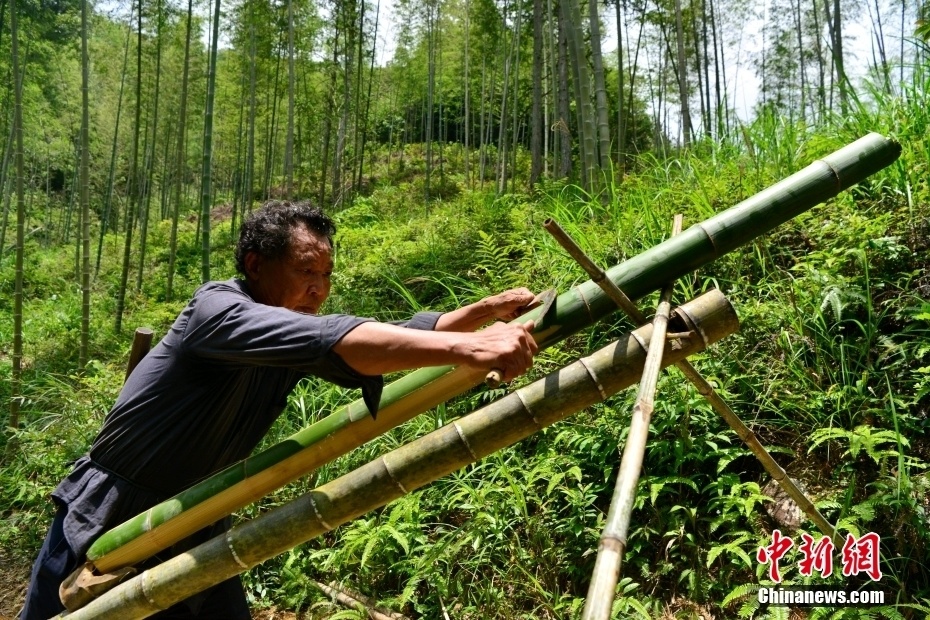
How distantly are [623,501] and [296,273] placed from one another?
1131 millimetres

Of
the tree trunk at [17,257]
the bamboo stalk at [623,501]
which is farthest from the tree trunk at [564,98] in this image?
the bamboo stalk at [623,501]

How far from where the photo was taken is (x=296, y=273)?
68.2 inches

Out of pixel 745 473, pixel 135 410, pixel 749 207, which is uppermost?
pixel 749 207

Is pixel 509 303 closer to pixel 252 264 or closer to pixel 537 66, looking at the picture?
pixel 252 264

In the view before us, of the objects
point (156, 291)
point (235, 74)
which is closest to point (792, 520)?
point (156, 291)

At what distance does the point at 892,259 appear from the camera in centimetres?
289

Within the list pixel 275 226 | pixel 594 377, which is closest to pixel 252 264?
pixel 275 226

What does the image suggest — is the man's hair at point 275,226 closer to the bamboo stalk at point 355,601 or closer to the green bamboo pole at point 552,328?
the green bamboo pole at point 552,328

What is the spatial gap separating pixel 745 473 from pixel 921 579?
69 cm

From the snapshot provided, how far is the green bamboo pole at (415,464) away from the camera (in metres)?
1.42

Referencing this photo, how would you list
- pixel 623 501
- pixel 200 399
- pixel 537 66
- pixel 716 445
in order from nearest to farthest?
pixel 623 501 → pixel 200 399 → pixel 716 445 → pixel 537 66

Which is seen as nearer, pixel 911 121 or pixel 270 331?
pixel 270 331

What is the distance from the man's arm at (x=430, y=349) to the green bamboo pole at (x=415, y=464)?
8.2 inches

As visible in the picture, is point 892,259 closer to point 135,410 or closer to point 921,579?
point 921,579
